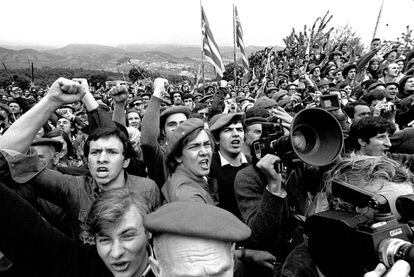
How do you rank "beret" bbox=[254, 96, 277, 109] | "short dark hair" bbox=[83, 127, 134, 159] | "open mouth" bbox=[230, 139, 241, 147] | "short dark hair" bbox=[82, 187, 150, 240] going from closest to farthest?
1. "short dark hair" bbox=[82, 187, 150, 240]
2. "short dark hair" bbox=[83, 127, 134, 159]
3. "open mouth" bbox=[230, 139, 241, 147]
4. "beret" bbox=[254, 96, 277, 109]

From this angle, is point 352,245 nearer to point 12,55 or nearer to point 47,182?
point 47,182

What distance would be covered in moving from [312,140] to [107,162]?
1495 millimetres

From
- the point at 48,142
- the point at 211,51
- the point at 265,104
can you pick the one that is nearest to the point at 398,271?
the point at 48,142

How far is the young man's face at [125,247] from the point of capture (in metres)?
1.93

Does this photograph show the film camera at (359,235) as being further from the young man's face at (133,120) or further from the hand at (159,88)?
the young man's face at (133,120)

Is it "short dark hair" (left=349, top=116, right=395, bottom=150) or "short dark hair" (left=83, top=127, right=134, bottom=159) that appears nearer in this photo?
"short dark hair" (left=83, top=127, right=134, bottom=159)

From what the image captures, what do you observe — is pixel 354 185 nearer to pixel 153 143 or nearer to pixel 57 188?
pixel 57 188

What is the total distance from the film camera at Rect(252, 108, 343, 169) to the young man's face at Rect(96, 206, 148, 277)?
2.80 ft

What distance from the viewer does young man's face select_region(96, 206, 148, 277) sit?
1.93 meters

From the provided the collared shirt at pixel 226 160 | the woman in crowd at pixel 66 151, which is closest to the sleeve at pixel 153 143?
the collared shirt at pixel 226 160

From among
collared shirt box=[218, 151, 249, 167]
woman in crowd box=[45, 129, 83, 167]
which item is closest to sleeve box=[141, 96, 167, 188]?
collared shirt box=[218, 151, 249, 167]

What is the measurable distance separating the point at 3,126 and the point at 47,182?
4.22 m

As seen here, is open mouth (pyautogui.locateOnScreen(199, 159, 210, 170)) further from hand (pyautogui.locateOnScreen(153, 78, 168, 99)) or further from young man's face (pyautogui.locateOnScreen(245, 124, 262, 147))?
young man's face (pyautogui.locateOnScreen(245, 124, 262, 147))

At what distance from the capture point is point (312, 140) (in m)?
2.19
